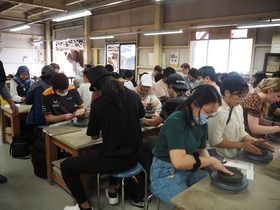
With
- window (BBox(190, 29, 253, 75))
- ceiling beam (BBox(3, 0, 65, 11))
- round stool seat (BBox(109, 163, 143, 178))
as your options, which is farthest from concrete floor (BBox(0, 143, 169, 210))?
ceiling beam (BBox(3, 0, 65, 11))

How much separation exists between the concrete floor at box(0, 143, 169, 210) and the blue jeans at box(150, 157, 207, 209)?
0.90m

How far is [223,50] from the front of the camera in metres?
6.66

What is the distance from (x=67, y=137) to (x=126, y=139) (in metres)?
0.69

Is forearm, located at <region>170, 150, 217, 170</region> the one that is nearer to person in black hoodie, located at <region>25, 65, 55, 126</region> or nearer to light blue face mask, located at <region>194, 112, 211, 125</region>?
light blue face mask, located at <region>194, 112, 211, 125</region>

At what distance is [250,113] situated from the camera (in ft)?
7.48

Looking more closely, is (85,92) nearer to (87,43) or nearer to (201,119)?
(201,119)

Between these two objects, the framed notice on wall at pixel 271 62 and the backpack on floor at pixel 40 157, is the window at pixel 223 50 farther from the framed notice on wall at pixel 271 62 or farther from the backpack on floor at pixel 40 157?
the backpack on floor at pixel 40 157

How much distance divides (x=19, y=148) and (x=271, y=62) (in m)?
5.73

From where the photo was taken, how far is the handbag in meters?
3.55

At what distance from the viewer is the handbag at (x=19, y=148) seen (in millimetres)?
3555

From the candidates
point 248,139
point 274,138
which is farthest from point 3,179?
point 274,138

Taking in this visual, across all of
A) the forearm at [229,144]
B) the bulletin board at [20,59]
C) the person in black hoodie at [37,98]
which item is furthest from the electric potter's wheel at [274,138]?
the bulletin board at [20,59]

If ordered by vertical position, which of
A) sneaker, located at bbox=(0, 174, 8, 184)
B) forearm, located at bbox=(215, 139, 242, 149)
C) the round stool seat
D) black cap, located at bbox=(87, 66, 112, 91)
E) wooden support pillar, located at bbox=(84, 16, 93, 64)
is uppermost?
wooden support pillar, located at bbox=(84, 16, 93, 64)

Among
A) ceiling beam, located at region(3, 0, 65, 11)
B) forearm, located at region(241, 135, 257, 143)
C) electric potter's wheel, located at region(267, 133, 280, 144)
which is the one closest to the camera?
forearm, located at region(241, 135, 257, 143)
